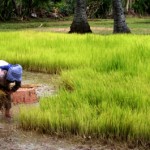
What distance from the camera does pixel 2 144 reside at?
3.50m

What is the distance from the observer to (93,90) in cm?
442

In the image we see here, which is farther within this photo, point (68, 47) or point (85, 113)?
point (68, 47)

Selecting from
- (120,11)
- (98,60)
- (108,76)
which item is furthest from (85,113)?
(120,11)

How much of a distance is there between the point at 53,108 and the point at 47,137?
0.39m

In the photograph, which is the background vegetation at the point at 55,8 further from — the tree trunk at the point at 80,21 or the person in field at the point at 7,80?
the person in field at the point at 7,80

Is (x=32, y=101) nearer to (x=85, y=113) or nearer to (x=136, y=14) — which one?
(x=85, y=113)

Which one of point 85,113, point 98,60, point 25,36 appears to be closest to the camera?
→ point 85,113

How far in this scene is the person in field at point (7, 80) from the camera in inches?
154

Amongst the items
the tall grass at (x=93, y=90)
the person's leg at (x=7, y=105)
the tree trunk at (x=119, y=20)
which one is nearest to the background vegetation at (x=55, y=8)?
the tree trunk at (x=119, y=20)

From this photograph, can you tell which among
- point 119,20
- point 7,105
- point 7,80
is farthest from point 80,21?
point 7,80

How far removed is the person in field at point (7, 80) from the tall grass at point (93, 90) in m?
0.23

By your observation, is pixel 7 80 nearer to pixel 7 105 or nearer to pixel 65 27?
pixel 7 105

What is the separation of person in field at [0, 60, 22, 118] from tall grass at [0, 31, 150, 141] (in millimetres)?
226

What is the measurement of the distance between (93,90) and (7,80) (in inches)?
34.3
